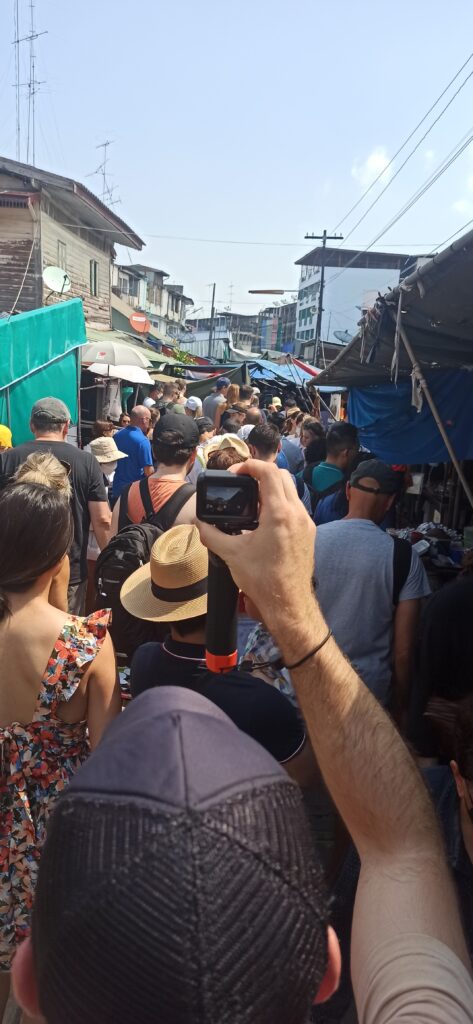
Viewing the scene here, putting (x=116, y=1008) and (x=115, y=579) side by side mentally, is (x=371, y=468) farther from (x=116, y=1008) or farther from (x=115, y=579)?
(x=116, y=1008)

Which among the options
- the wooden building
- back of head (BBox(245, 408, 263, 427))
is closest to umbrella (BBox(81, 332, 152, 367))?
the wooden building

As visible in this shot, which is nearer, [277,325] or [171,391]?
[171,391]

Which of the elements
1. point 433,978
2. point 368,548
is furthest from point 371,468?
point 433,978

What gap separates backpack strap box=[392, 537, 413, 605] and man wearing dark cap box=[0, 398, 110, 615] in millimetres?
2072

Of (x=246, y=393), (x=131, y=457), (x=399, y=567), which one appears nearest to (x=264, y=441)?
(x=131, y=457)

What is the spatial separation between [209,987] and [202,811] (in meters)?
0.15

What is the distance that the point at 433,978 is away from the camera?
934 mm

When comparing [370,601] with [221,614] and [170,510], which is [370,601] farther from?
[221,614]

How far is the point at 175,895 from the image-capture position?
0.65 m

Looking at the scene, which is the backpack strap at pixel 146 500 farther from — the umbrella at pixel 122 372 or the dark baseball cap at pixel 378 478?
the umbrella at pixel 122 372

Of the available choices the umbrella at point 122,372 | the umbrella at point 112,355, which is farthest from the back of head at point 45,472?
the umbrella at point 112,355

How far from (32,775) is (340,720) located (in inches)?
47.0

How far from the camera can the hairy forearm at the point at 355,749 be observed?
1.16 m

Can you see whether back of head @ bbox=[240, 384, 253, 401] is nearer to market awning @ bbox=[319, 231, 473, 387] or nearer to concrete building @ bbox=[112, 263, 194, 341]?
market awning @ bbox=[319, 231, 473, 387]
